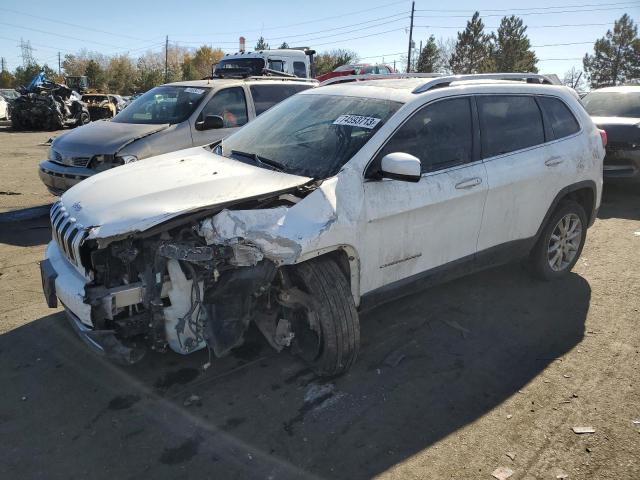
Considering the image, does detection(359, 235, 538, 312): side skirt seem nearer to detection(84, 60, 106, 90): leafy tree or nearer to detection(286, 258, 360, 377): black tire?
detection(286, 258, 360, 377): black tire

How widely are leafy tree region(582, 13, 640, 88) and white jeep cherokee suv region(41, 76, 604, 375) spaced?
59.1 m

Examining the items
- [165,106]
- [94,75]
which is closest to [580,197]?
[165,106]

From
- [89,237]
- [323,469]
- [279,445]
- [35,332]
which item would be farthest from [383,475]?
[35,332]

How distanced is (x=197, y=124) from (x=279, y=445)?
4.68 m

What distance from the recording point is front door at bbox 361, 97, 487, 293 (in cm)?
325

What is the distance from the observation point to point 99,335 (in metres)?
2.76

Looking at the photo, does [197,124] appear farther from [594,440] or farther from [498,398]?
[594,440]

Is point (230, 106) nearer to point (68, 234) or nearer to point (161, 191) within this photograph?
point (161, 191)

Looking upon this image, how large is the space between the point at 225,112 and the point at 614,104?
7.18 metres

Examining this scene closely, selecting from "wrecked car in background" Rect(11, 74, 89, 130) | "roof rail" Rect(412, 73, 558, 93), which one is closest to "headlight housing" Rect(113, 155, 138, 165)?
"roof rail" Rect(412, 73, 558, 93)

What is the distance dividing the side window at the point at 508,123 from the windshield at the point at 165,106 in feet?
14.5

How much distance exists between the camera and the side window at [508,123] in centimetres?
393

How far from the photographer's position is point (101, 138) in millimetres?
6633

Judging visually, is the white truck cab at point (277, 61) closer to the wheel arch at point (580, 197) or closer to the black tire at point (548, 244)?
the wheel arch at point (580, 197)
